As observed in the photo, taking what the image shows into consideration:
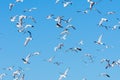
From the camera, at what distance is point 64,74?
41250 mm

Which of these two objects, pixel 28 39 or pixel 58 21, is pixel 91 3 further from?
pixel 28 39

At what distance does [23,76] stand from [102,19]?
9.18 metres

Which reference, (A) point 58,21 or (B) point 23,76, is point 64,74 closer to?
(B) point 23,76

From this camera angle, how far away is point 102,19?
37.1m

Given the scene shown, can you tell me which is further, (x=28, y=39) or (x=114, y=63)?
(x=114, y=63)

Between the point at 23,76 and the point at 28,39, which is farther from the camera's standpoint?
the point at 23,76

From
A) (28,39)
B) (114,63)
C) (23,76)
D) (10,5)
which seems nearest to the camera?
(28,39)

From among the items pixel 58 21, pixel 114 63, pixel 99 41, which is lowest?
pixel 114 63

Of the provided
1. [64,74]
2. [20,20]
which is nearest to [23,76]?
[64,74]

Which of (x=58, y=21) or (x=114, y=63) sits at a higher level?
(x=58, y=21)

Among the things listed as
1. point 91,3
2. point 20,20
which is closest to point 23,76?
point 20,20

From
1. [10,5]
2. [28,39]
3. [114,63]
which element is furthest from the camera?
[114,63]

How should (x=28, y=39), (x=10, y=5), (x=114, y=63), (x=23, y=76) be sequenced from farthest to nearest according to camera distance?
(x=114, y=63) → (x=23, y=76) → (x=10, y=5) → (x=28, y=39)

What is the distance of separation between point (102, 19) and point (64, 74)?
699 centimetres
